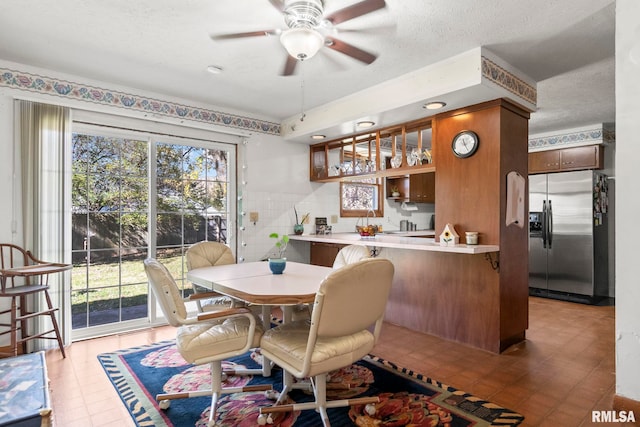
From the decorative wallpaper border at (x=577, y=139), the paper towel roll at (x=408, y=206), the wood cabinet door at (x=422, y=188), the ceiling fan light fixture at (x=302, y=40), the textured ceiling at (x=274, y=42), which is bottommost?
the paper towel roll at (x=408, y=206)

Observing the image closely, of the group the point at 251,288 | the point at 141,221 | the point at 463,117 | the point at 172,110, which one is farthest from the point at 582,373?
the point at 172,110

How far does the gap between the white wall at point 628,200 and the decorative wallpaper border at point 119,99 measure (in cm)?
357

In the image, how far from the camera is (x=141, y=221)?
377 cm

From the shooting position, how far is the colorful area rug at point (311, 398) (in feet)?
6.66

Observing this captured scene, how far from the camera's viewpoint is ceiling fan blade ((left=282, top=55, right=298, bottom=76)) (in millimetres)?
2262

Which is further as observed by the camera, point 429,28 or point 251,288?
point 429,28

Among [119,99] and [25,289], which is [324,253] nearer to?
[119,99]

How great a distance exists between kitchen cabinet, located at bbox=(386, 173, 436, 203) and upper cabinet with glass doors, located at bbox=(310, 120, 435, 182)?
22.4 inches

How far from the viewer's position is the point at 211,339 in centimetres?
201

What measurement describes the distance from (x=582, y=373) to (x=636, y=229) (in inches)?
48.7

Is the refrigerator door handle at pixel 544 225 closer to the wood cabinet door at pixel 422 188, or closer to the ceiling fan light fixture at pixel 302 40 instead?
the wood cabinet door at pixel 422 188

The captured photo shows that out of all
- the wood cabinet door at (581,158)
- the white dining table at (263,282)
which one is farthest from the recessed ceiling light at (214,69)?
the wood cabinet door at (581,158)

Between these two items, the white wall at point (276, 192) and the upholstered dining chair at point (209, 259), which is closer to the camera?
the upholstered dining chair at point (209, 259)

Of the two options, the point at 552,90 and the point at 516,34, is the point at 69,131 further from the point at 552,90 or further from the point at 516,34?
the point at 552,90
